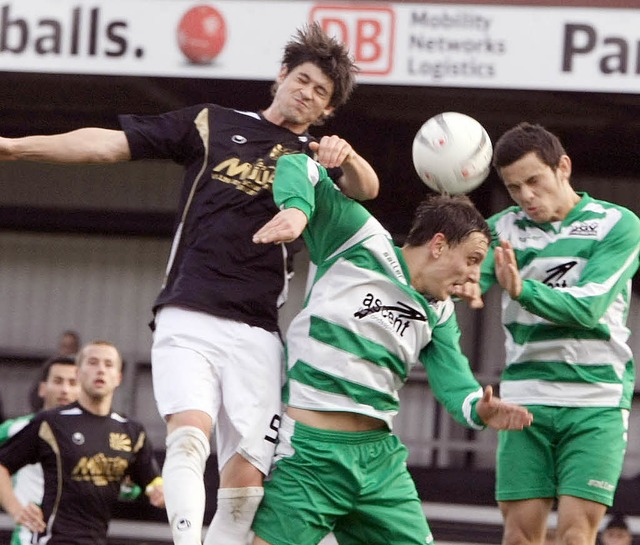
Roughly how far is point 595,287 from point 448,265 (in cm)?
89

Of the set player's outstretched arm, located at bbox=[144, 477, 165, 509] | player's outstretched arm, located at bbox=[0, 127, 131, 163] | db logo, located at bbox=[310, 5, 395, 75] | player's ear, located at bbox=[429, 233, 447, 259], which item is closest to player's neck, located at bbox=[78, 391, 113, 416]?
player's outstretched arm, located at bbox=[144, 477, 165, 509]

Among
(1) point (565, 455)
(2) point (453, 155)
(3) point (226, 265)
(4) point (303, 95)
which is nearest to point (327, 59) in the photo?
(4) point (303, 95)

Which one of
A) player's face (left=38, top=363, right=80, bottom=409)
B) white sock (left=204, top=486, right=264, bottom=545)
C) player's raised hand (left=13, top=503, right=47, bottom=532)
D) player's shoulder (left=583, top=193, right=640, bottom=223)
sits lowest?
player's raised hand (left=13, top=503, right=47, bottom=532)

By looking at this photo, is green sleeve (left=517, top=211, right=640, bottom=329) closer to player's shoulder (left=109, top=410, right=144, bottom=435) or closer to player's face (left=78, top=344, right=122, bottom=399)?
player's face (left=78, top=344, right=122, bottom=399)

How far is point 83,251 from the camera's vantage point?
43.7 ft

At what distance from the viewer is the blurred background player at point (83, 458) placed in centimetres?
763

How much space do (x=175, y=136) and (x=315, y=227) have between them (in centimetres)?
81

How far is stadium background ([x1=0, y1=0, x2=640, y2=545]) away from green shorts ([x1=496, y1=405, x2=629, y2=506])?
4.49m

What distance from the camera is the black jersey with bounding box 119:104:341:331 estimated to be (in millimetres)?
5188

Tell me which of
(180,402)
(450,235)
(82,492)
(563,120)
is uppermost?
(563,120)

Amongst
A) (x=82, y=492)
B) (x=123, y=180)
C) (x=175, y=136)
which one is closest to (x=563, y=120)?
(x=123, y=180)

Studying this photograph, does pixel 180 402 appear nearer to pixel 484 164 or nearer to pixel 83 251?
pixel 484 164

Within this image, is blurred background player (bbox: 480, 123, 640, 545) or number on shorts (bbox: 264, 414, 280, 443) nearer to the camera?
number on shorts (bbox: 264, 414, 280, 443)

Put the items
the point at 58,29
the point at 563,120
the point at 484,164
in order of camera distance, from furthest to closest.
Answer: the point at 563,120 < the point at 58,29 < the point at 484,164
